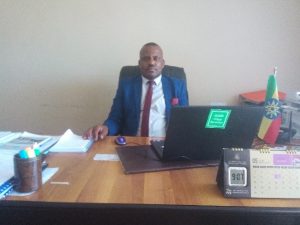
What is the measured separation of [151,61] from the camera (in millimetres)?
1924

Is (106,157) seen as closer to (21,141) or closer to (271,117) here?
(21,141)

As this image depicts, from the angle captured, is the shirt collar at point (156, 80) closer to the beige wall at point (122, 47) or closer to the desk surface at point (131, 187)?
the beige wall at point (122, 47)

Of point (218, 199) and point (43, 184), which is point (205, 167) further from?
point (43, 184)

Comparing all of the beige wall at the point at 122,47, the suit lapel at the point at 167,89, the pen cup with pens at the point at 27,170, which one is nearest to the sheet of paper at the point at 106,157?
the pen cup with pens at the point at 27,170

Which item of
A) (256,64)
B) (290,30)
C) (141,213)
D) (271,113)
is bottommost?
(141,213)

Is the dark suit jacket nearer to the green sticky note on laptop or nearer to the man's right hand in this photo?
the man's right hand

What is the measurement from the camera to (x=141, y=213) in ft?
2.65

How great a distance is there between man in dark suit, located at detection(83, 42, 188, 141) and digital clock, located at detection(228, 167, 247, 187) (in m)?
1.06

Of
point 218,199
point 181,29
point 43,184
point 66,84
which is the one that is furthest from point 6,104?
point 218,199

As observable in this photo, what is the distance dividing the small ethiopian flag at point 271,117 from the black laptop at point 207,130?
0.31 meters

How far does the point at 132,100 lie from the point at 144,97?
0.09 meters

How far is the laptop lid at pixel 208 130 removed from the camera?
1.00 m

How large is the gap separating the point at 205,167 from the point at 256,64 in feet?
5.30

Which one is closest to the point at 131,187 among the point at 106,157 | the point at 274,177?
the point at 106,157
